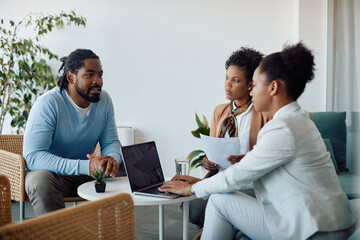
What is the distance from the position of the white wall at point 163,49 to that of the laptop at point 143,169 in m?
1.93

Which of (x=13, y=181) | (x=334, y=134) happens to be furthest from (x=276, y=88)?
(x=334, y=134)

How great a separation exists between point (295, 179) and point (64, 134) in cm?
145

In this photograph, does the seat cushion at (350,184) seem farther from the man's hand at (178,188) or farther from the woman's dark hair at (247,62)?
the man's hand at (178,188)

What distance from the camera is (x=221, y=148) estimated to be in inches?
75.3

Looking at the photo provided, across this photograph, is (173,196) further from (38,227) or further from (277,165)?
(38,227)

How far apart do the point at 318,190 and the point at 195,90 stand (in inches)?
100

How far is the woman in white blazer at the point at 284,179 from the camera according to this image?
4.41ft

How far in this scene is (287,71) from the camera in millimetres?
1487

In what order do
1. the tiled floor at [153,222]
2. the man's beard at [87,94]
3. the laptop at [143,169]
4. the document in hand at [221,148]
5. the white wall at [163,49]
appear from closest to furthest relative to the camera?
1. the laptop at [143,169]
2. the document in hand at [221,148]
3. the man's beard at [87,94]
4. the tiled floor at [153,222]
5. the white wall at [163,49]

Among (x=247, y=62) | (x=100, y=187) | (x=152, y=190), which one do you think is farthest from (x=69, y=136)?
(x=247, y=62)

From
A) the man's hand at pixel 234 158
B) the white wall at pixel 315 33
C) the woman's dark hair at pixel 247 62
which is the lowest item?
the man's hand at pixel 234 158

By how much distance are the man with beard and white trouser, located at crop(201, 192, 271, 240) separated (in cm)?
67

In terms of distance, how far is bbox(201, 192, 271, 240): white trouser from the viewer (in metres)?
1.48

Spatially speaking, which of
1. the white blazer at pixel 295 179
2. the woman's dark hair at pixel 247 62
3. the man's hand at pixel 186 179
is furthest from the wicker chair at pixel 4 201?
the woman's dark hair at pixel 247 62
